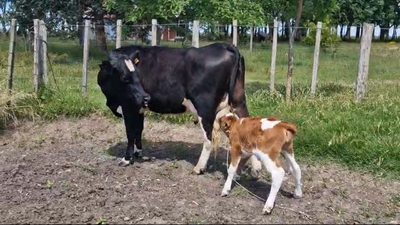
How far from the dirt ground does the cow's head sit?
0.82m

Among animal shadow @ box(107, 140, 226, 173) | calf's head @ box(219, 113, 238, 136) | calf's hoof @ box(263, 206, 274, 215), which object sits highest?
calf's head @ box(219, 113, 238, 136)

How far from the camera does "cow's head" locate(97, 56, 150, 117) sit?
553 centimetres

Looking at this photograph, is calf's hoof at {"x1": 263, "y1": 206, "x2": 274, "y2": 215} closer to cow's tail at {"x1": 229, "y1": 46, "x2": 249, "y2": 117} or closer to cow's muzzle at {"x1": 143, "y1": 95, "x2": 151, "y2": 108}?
cow's tail at {"x1": 229, "y1": 46, "x2": 249, "y2": 117}

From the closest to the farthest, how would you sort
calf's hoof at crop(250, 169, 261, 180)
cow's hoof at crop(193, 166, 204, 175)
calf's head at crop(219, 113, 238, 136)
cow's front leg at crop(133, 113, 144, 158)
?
calf's head at crop(219, 113, 238, 136) < calf's hoof at crop(250, 169, 261, 180) < cow's hoof at crop(193, 166, 204, 175) < cow's front leg at crop(133, 113, 144, 158)

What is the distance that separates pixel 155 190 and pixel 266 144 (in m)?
1.29

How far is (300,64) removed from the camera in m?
19.5

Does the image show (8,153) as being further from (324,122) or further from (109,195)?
(324,122)

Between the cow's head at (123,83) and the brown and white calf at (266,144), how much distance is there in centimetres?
124

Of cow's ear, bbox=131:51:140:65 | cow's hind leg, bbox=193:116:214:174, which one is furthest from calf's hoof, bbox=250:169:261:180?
cow's ear, bbox=131:51:140:65

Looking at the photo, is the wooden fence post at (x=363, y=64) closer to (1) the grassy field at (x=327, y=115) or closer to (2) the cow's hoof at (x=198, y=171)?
(1) the grassy field at (x=327, y=115)

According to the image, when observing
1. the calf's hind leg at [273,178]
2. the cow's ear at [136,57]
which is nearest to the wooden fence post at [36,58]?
the cow's ear at [136,57]

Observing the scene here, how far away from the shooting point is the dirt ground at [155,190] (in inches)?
164

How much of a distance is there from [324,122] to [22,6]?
19298 millimetres

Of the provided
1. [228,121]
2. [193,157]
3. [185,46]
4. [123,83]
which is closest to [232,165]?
[228,121]
